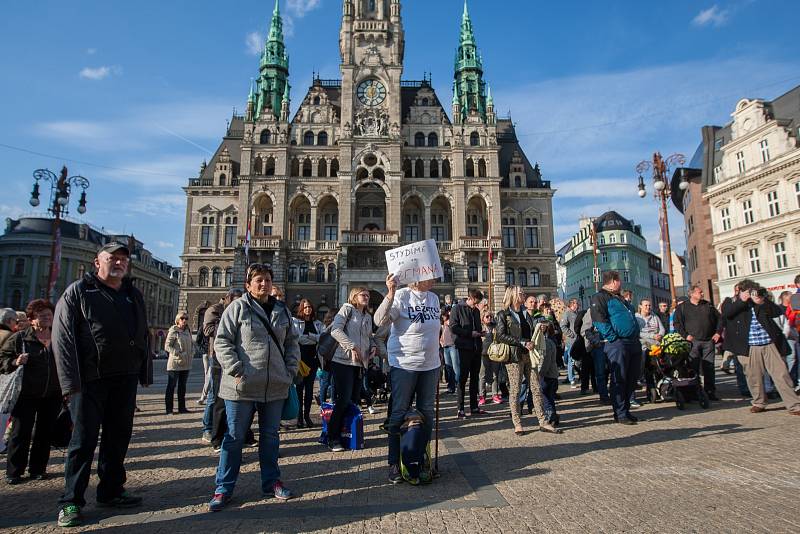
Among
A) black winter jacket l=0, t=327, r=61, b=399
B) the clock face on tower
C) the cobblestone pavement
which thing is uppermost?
the clock face on tower

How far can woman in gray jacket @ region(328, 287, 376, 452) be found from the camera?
600cm

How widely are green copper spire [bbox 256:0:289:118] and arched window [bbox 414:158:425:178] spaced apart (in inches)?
530

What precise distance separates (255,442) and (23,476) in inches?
98.8

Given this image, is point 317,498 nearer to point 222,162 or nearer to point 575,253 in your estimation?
point 222,162

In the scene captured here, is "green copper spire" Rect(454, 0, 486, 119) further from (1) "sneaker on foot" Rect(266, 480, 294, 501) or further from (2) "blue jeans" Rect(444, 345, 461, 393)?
(1) "sneaker on foot" Rect(266, 480, 294, 501)

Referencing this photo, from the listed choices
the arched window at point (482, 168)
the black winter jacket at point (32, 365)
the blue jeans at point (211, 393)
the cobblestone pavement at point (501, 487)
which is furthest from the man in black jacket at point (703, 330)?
the arched window at point (482, 168)

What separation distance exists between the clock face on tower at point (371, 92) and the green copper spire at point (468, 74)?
808 cm

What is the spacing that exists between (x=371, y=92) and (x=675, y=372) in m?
37.5

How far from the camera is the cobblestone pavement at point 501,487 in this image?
3.42 m

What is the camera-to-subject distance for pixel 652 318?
34.1 ft

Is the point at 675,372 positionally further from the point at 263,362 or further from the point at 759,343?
the point at 263,362

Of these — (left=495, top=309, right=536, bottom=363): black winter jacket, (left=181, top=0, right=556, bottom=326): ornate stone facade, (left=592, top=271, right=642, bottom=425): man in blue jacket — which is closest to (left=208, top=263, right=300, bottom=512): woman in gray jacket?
(left=495, top=309, right=536, bottom=363): black winter jacket

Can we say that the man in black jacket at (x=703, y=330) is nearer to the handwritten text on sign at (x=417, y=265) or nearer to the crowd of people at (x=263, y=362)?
the crowd of people at (x=263, y=362)

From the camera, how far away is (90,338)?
3.84 meters
